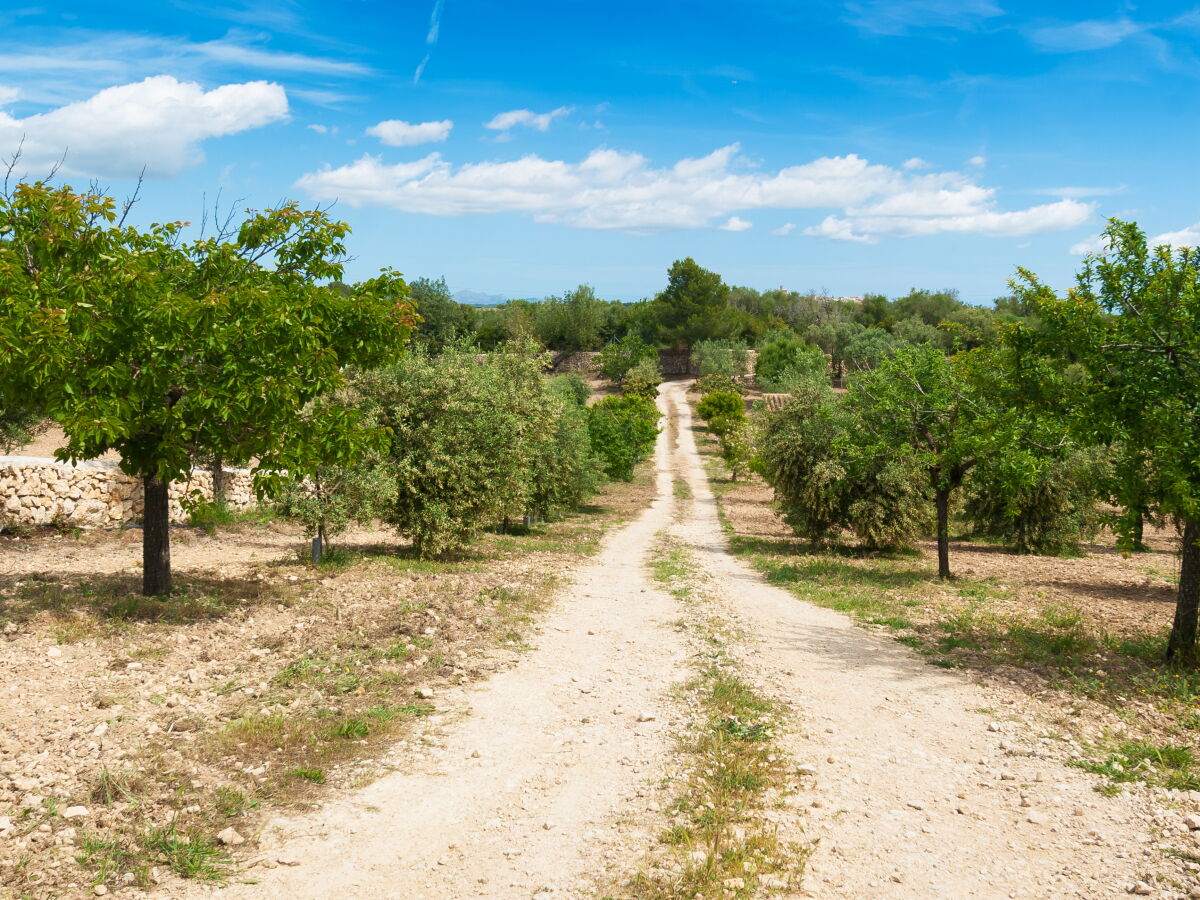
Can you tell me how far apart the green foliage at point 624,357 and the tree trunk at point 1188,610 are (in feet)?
261

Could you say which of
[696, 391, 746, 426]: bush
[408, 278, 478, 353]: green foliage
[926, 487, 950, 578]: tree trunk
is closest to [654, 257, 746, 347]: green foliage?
[408, 278, 478, 353]: green foliage

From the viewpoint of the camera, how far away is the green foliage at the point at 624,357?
299 ft

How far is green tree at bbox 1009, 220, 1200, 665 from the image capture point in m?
10.0

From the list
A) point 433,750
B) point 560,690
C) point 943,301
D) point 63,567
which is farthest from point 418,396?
point 943,301

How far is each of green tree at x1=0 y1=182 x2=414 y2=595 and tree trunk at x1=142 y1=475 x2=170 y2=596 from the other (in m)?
0.02

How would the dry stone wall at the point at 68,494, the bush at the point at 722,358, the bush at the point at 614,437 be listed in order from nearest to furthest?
the dry stone wall at the point at 68,494 < the bush at the point at 614,437 < the bush at the point at 722,358

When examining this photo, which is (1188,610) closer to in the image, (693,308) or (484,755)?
(484,755)

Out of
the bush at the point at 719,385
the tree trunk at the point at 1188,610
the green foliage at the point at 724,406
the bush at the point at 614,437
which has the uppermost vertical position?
the bush at the point at 719,385

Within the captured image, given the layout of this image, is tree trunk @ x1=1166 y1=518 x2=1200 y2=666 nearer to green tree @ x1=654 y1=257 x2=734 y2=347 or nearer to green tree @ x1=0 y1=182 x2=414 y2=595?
green tree @ x1=0 y1=182 x2=414 y2=595

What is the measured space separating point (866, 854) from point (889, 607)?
10.3 meters

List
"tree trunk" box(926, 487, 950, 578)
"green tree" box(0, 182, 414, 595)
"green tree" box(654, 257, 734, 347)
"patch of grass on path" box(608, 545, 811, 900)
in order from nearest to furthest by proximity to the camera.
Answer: "patch of grass on path" box(608, 545, 811, 900) → "green tree" box(0, 182, 414, 595) → "tree trunk" box(926, 487, 950, 578) → "green tree" box(654, 257, 734, 347)

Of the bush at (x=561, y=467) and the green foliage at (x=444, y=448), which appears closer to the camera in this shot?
the green foliage at (x=444, y=448)

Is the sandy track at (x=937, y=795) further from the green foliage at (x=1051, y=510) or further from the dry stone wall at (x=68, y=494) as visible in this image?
the green foliage at (x=1051, y=510)

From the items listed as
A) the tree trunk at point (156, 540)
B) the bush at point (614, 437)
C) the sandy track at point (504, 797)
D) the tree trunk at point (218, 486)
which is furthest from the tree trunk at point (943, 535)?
the bush at point (614, 437)
